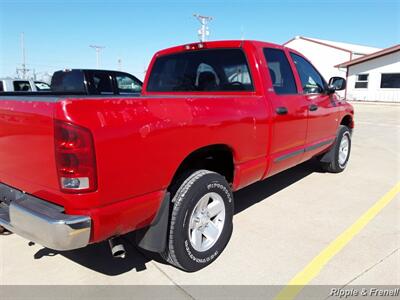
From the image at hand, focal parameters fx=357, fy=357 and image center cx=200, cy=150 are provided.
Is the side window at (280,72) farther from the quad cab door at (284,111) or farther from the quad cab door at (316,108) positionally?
the quad cab door at (316,108)

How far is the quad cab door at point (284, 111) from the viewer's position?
12.5 feet

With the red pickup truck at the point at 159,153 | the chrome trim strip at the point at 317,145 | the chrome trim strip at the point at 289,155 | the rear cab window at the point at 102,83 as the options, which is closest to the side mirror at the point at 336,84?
the chrome trim strip at the point at 317,145

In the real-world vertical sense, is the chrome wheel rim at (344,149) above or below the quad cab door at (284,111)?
below

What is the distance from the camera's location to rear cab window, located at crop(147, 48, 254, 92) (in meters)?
3.89

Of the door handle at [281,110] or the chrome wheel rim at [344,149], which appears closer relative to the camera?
the door handle at [281,110]

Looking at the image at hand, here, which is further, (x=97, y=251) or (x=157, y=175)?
(x=97, y=251)

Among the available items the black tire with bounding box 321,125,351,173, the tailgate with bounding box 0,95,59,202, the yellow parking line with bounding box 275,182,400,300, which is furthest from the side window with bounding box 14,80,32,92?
the yellow parking line with bounding box 275,182,400,300

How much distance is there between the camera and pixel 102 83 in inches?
368

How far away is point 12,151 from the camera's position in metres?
2.56

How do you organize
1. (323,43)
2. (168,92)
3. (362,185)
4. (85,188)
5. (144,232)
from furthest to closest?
(323,43) < (362,185) < (168,92) < (144,232) < (85,188)

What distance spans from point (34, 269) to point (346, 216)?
338 centimetres

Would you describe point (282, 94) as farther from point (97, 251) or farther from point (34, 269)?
point (34, 269)

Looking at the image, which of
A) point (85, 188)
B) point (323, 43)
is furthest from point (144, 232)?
point (323, 43)

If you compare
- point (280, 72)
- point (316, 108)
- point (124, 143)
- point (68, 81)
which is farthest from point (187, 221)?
point (68, 81)
